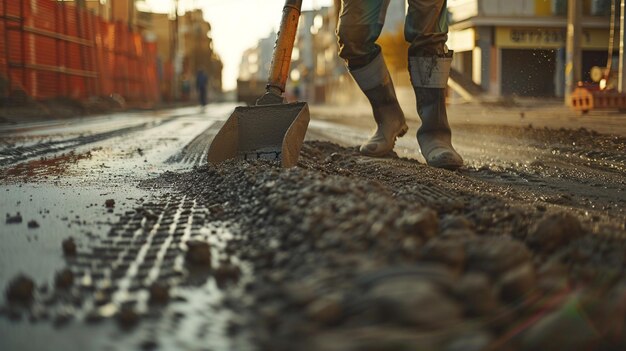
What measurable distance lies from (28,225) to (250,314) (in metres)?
1.31

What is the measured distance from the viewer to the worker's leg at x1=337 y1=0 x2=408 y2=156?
13.9 ft

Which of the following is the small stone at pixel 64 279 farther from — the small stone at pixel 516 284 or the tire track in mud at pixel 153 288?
the small stone at pixel 516 284

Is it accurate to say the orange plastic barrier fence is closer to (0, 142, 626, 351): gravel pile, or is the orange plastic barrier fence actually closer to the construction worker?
the construction worker

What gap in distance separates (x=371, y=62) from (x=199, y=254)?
3004 mm

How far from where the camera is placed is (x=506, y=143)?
6.40 metres

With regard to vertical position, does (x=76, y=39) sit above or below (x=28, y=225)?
above

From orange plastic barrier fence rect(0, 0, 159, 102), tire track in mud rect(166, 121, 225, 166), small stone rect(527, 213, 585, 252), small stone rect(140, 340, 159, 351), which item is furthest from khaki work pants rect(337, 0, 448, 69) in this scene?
orange plastic barrier fence rect(0, 0, 159, 102)

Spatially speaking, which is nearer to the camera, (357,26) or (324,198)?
(324,198)

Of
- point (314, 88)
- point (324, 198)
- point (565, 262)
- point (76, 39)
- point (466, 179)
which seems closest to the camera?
point (565, 262)

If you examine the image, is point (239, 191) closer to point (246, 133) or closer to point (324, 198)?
point (324, 198)

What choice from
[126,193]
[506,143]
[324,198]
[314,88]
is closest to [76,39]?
[506,143]

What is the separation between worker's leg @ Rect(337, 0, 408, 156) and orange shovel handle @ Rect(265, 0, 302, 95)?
395 millimetres

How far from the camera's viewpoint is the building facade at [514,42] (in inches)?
1019

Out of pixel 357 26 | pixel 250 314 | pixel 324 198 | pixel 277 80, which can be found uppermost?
pixel 357 26
